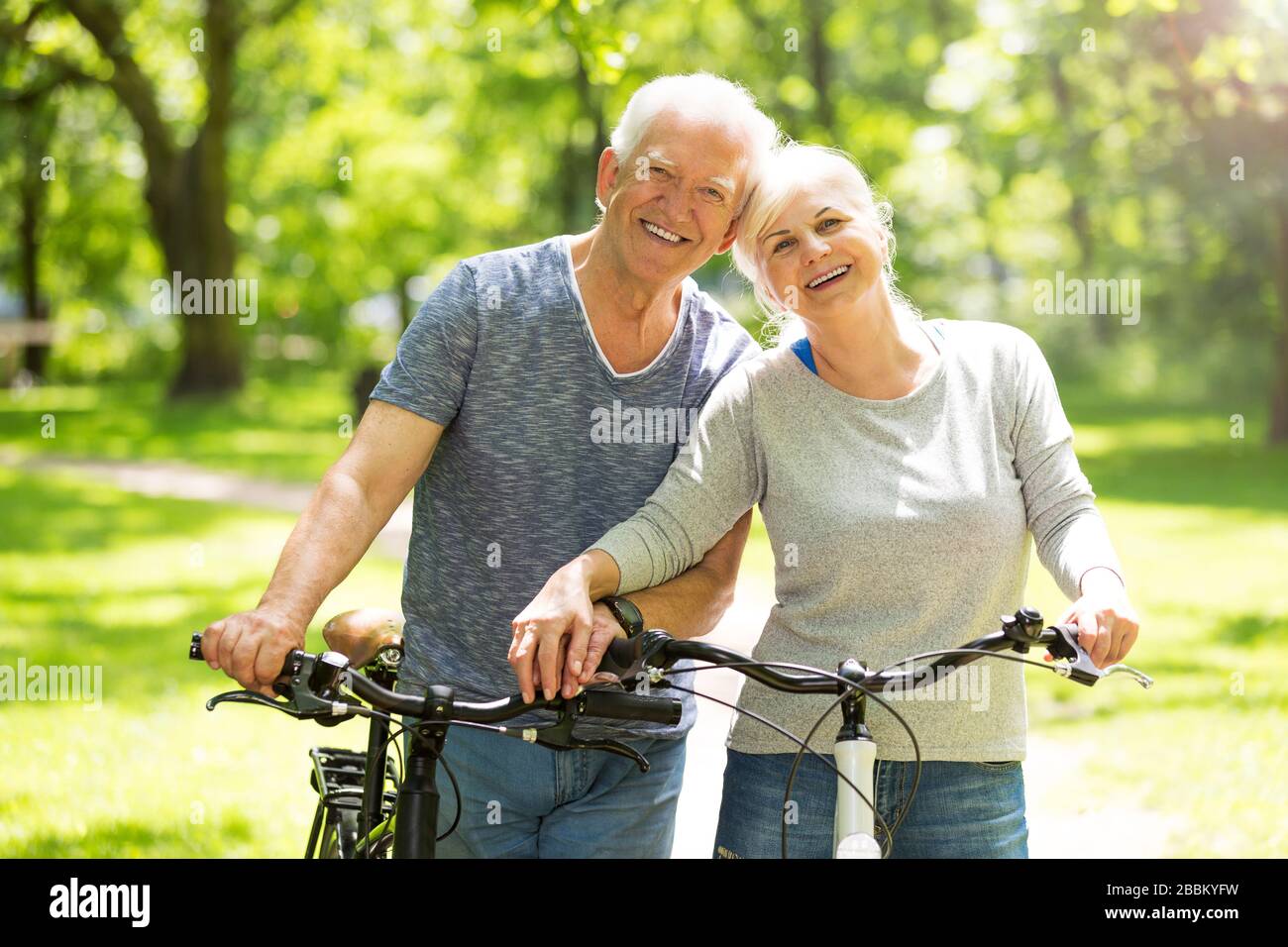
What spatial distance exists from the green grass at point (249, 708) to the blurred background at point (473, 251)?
0.04 m

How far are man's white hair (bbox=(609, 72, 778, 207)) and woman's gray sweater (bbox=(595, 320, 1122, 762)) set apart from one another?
0.43 meters

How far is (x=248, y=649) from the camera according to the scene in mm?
2494

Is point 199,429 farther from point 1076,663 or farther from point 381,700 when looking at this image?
point 1076,663

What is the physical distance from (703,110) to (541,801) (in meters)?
1.45

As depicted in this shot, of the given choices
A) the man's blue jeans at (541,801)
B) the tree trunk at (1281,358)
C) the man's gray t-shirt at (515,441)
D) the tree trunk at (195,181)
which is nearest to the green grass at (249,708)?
the tree trunk at (1281,358)

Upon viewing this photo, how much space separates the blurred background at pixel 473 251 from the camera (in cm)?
727

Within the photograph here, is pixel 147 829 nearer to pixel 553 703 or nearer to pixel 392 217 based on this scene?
pixel 553 703

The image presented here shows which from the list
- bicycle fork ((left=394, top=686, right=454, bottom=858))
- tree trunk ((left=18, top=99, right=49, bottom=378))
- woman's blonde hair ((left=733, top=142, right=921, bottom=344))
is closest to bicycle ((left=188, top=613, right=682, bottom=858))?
bicycle fork ((left=394, top=686, right=454, bottom=858))

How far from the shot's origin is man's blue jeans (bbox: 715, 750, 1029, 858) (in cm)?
292

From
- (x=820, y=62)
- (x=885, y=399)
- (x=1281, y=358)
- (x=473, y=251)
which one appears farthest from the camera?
(x=473, y=251)

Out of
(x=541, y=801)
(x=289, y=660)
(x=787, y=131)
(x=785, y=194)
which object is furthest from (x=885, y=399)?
(x=787, y=131)

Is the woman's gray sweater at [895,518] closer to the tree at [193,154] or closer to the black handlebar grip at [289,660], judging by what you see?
the black handlebar grip at [289,660]
